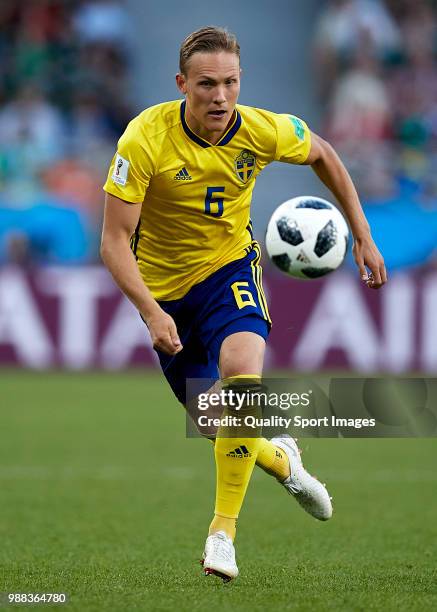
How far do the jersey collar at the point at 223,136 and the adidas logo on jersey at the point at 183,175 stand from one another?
0.46 feet

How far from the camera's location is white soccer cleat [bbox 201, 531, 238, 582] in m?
5.11

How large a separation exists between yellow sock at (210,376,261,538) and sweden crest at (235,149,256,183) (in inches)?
41.3

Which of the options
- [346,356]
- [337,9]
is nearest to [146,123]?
[346,356]

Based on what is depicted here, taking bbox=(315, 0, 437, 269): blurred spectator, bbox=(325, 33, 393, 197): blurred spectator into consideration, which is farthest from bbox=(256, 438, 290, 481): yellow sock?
bbox=(325, 33, 393, 197): blurred spectator

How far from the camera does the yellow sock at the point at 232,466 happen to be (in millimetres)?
5371

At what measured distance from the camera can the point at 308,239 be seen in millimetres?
5977

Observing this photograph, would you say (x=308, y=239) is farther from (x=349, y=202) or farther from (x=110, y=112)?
(x=110, y=112)

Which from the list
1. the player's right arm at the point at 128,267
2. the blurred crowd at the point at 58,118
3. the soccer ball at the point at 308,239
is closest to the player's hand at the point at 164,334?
the player's right arm at the point at 128,267

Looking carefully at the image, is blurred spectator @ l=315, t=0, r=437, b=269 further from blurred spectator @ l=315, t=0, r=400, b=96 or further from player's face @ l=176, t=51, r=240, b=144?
player's face @ l=176, t=51, r=240, b=144

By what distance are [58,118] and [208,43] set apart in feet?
38.9

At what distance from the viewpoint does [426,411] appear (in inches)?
251

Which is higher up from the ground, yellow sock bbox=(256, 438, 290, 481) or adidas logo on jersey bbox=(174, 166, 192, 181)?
adidas logo on jersey bbox=(174, 166, 192, 181)

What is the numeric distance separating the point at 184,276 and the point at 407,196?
9.86 meters

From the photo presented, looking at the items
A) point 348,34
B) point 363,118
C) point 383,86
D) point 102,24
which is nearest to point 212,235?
point 363,118
